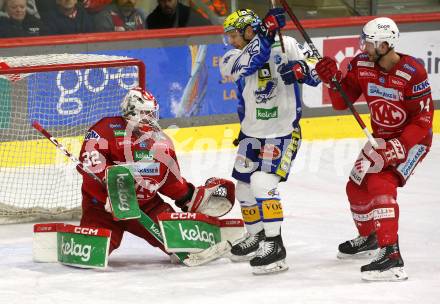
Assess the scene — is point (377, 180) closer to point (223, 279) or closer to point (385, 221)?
point (385, 221)

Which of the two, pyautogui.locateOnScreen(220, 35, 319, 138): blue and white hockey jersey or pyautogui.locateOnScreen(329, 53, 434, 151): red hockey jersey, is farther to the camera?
pyautogui.locateOnScreen(220, 35, 319, 138): blue and white hockey jersey

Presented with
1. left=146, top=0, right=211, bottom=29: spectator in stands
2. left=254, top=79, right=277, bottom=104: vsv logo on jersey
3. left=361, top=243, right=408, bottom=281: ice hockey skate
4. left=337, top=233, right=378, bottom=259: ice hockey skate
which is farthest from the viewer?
left=146, top=0, right=211, bottom=29: spectator in stands

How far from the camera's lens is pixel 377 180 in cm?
538

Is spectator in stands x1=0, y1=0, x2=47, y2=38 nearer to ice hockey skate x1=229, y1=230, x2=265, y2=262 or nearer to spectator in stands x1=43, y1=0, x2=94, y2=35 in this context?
spectator in stands x1=43, y1=0, x2=94, y2=35

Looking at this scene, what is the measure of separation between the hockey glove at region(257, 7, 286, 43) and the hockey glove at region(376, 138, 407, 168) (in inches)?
29.4

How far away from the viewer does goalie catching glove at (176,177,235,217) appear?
5910 mm

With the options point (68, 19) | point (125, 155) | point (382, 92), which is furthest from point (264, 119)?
point (68, 19)

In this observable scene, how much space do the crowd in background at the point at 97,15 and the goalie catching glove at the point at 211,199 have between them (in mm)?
2699

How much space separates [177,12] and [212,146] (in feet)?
3.45

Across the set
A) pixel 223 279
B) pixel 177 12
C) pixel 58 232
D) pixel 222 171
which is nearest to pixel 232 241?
pixel 223 279

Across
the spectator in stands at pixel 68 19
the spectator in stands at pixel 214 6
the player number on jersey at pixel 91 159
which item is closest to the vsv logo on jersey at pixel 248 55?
the player number on jersey at pixel 91 159

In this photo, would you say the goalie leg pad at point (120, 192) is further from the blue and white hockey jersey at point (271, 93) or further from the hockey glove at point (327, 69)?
the hockey glove at point (327, 69)

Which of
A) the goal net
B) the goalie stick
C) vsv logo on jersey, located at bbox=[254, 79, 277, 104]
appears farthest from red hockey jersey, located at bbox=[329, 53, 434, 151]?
the goal net

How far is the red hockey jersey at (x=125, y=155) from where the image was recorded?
5691 millimetres
